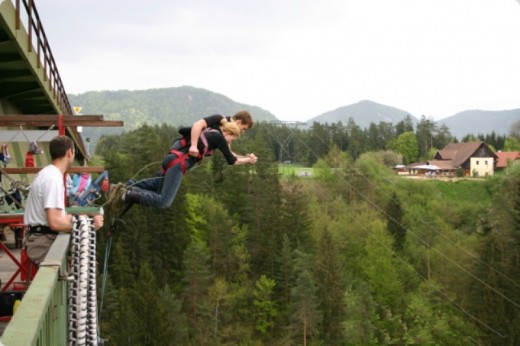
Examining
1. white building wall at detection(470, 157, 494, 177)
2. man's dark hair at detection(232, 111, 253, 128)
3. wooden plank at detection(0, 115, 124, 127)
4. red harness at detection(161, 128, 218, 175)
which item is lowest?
white building wall at detection(470, 157, 494, 177)

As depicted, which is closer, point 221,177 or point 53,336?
point 53,336

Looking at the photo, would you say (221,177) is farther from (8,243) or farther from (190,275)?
(8,243)

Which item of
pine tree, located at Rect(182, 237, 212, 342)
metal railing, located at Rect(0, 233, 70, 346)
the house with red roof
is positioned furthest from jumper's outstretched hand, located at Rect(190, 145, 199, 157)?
the house with red roof

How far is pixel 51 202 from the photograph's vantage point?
172 inches

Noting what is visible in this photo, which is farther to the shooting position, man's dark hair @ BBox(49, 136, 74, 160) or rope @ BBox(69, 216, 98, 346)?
man's dark hair @ BBox(49, 136, 74, 160)

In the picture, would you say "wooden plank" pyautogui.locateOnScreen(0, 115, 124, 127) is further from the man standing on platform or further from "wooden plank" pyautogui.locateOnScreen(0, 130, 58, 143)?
the man standing on platform

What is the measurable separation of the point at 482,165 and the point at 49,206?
104 m

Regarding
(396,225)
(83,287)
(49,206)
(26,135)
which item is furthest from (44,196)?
(396,225)

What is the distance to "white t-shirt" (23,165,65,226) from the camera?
14.3 feet

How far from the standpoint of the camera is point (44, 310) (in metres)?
2.59

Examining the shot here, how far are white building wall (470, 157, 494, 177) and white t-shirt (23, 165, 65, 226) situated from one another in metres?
101

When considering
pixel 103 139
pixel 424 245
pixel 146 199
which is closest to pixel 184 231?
pixel 424 245

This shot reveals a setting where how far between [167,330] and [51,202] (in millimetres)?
32529

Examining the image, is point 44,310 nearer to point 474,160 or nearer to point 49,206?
point 49,206
